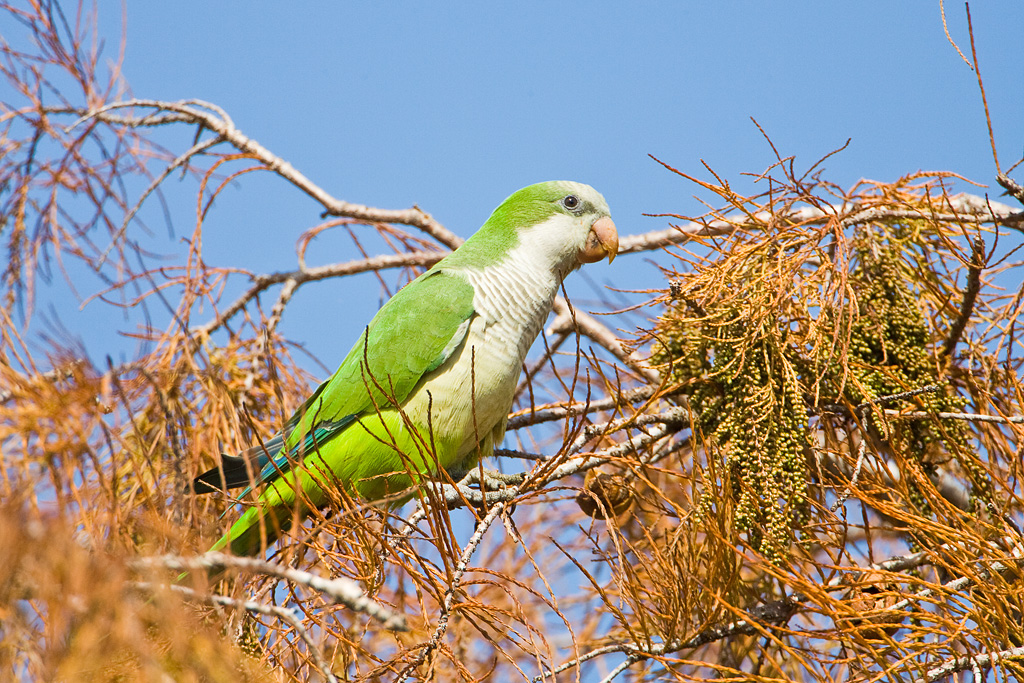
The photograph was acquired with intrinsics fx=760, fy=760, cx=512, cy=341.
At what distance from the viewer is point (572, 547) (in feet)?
11.4

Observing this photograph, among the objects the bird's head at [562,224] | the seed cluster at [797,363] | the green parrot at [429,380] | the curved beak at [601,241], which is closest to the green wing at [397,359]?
the green parrot at [429,380]

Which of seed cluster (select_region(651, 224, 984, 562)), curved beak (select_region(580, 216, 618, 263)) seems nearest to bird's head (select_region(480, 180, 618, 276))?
curved beak (select_region(580, 216, 618, 263))

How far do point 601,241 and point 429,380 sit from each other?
962mm

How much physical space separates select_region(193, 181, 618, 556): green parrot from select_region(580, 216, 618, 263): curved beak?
5.2 inches

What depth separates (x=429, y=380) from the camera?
288cm

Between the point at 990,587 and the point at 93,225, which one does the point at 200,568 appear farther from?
the point at 93,225

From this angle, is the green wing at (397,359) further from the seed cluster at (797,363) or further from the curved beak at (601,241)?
the seed cluster at (797,363)

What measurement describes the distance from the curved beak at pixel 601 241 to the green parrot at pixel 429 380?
13 cm

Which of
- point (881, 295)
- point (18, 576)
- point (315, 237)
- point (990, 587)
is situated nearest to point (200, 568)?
point (18, 576)

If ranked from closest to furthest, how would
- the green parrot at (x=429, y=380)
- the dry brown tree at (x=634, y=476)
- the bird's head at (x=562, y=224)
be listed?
the dry brown tree at (x=634, y=476) → the green parrot at (x=429, y=380) → the bird's head at (x=562, y=224)

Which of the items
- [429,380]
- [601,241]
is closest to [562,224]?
[601,241]

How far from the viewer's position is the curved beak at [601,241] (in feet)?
10.5

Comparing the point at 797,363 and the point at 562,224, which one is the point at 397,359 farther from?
the point at 797,363

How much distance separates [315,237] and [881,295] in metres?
2.53
